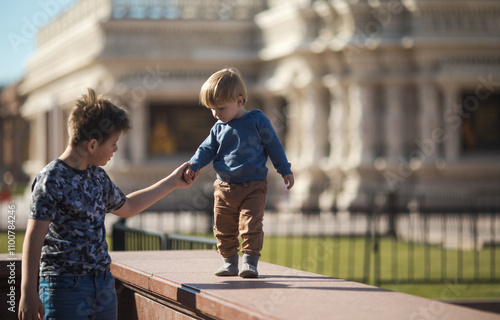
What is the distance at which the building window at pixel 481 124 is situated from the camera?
29.3 metres

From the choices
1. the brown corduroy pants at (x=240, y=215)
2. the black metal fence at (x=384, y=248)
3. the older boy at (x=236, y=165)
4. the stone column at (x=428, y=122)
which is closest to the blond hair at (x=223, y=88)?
the older boy at (x=236, y=165)

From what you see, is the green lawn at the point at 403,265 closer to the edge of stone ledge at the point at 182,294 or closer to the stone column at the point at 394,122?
the edge of stone ledge at the point at 182,294

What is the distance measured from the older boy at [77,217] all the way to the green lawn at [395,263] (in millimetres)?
6593

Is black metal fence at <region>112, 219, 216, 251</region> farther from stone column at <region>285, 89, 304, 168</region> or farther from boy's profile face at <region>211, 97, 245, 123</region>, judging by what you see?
stone column at <region>285, 89, 304, 168</region>

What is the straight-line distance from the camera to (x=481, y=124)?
30.0 meters

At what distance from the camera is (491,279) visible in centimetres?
1216

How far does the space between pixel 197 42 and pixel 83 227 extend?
2834cm

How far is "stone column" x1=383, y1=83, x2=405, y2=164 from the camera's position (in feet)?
90.4

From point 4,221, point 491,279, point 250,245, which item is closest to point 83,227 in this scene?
point 250,245

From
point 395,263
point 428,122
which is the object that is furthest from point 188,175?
point 428,122

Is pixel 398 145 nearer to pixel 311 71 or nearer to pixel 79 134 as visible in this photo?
pixel 311 71

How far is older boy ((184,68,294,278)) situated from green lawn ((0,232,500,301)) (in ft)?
18.0

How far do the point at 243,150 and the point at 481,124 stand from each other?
26.0 metres

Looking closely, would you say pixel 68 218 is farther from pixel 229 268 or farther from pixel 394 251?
pixel 394 251
